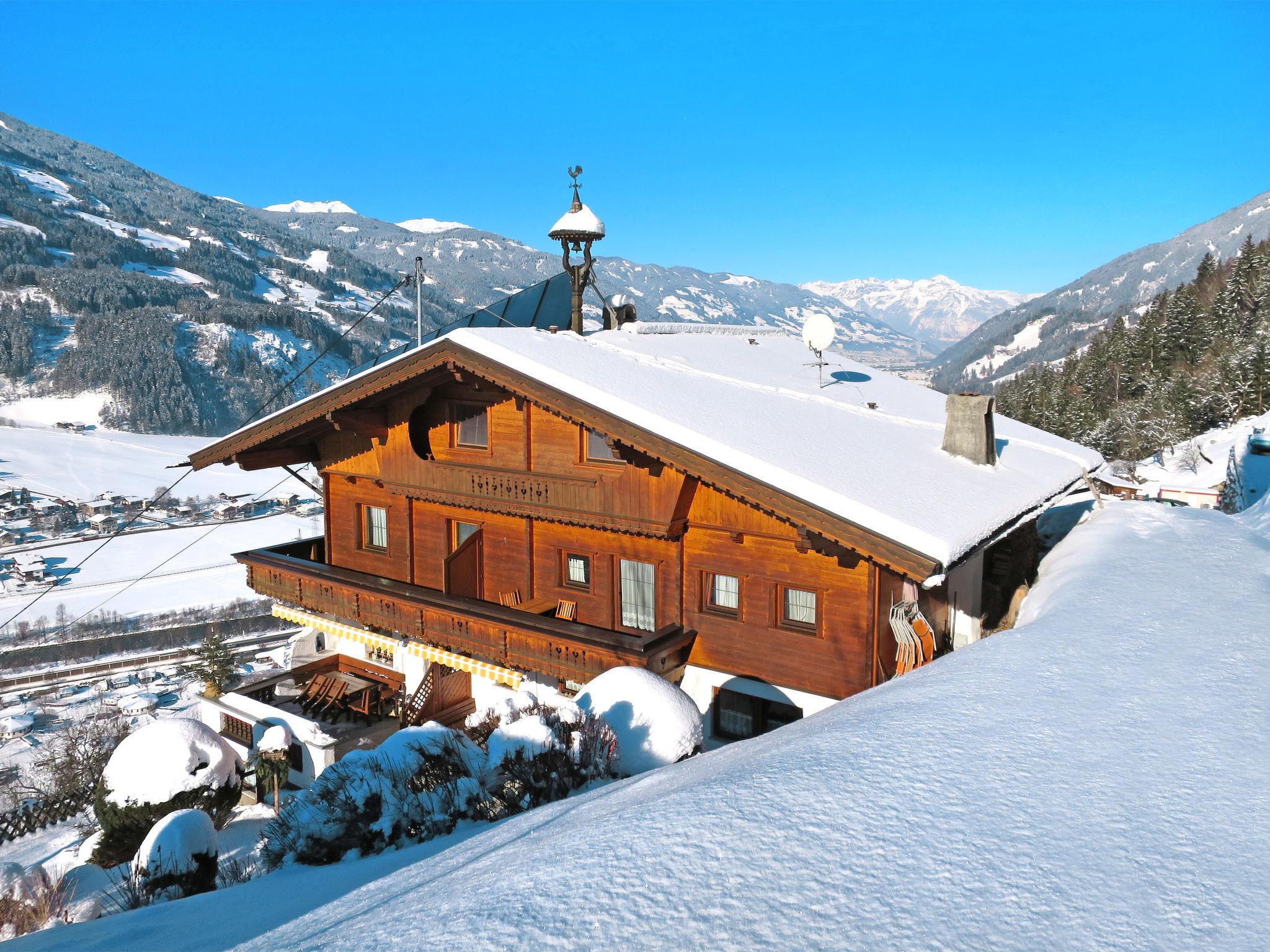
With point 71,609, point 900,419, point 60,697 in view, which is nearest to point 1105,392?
point 900,419

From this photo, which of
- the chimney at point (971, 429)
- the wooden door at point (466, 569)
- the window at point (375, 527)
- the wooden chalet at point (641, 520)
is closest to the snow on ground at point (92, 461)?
the window at point (375, 527)

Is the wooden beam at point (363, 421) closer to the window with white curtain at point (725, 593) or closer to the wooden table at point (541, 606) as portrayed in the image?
the wooden table at point (541, 606)

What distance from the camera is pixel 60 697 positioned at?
6900 centimetres

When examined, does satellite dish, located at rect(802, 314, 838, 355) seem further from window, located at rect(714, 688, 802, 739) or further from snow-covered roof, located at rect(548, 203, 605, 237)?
window, located at rect(714, 688, 802, 739)

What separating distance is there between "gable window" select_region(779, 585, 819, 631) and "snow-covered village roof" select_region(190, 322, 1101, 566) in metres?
1.99

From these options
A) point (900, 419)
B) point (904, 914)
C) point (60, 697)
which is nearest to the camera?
point (904, 914)

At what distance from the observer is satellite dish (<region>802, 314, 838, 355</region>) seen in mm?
17922

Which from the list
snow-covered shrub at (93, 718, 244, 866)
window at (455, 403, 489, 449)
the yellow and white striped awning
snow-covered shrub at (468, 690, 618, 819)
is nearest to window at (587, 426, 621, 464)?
window at (455, 403, 489, 449)

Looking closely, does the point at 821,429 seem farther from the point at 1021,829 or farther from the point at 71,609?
the point at 71,609

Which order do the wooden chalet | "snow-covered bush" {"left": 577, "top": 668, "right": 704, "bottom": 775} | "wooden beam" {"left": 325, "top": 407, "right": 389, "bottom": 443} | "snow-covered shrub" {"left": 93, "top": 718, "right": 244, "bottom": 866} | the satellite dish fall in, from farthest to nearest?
the satellite dish → "wooden beam" {"left": 325, "top": 407, "right": 389, "bottom": 443} → "snow-covered shrub" {"left": 93, "top": 718, "right": 244, "bottom": 866} → the wooden chalet → "snow-covered bush" {"left": 577, "top": 668, "right": 704, "bottom": 775}

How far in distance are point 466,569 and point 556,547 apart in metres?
2.09

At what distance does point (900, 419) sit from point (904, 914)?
559 inches

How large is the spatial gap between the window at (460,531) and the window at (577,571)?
2.51 metres

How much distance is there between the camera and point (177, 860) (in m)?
8.92
